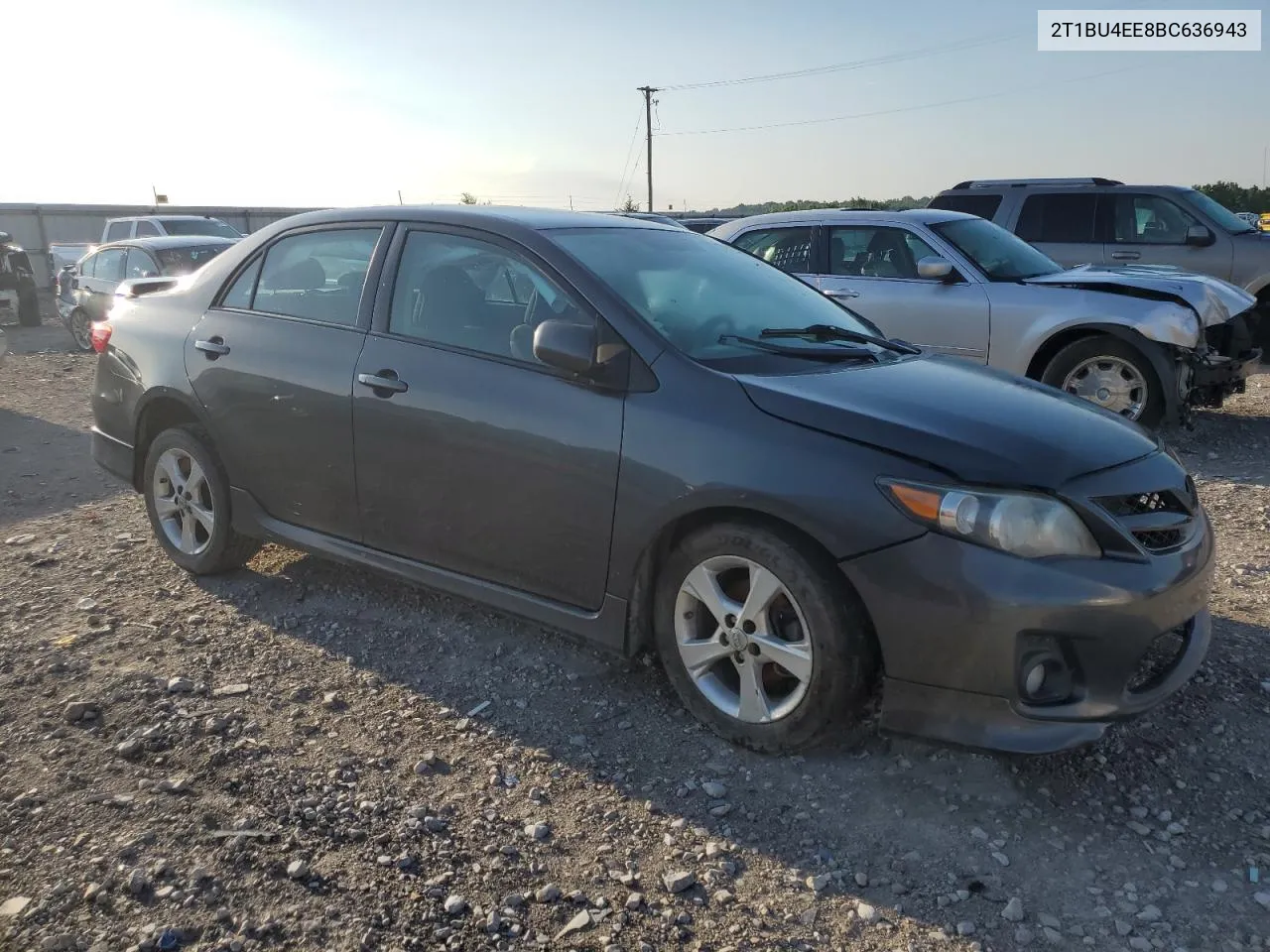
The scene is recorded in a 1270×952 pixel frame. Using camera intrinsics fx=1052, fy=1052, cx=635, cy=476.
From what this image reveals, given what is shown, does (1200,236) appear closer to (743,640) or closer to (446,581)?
(743,640)

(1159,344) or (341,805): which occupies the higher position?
(1159,344)

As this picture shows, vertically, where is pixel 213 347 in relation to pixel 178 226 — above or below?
below

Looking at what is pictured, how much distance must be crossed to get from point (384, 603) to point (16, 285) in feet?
56.7

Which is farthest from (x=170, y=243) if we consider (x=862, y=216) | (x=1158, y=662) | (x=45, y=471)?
(x=1158, y=662)

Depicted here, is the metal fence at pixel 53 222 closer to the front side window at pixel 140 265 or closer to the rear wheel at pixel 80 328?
the rear wheel at pixel 80 328

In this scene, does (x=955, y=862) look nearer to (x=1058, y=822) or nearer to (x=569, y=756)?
(x=1058, y=822)

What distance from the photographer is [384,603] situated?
465cm

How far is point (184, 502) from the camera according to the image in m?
4.97

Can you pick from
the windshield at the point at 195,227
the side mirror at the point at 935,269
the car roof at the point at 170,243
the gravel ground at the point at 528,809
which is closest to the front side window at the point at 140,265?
the car roof at the point at 170,243

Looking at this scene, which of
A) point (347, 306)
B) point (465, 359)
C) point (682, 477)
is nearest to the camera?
point (682, 477)

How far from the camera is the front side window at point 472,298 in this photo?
12.4 ft

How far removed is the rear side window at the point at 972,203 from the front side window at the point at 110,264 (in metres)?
10.1

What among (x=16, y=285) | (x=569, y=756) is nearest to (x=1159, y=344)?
(x=569, y=756)

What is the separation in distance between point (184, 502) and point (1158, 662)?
4.14 metres
